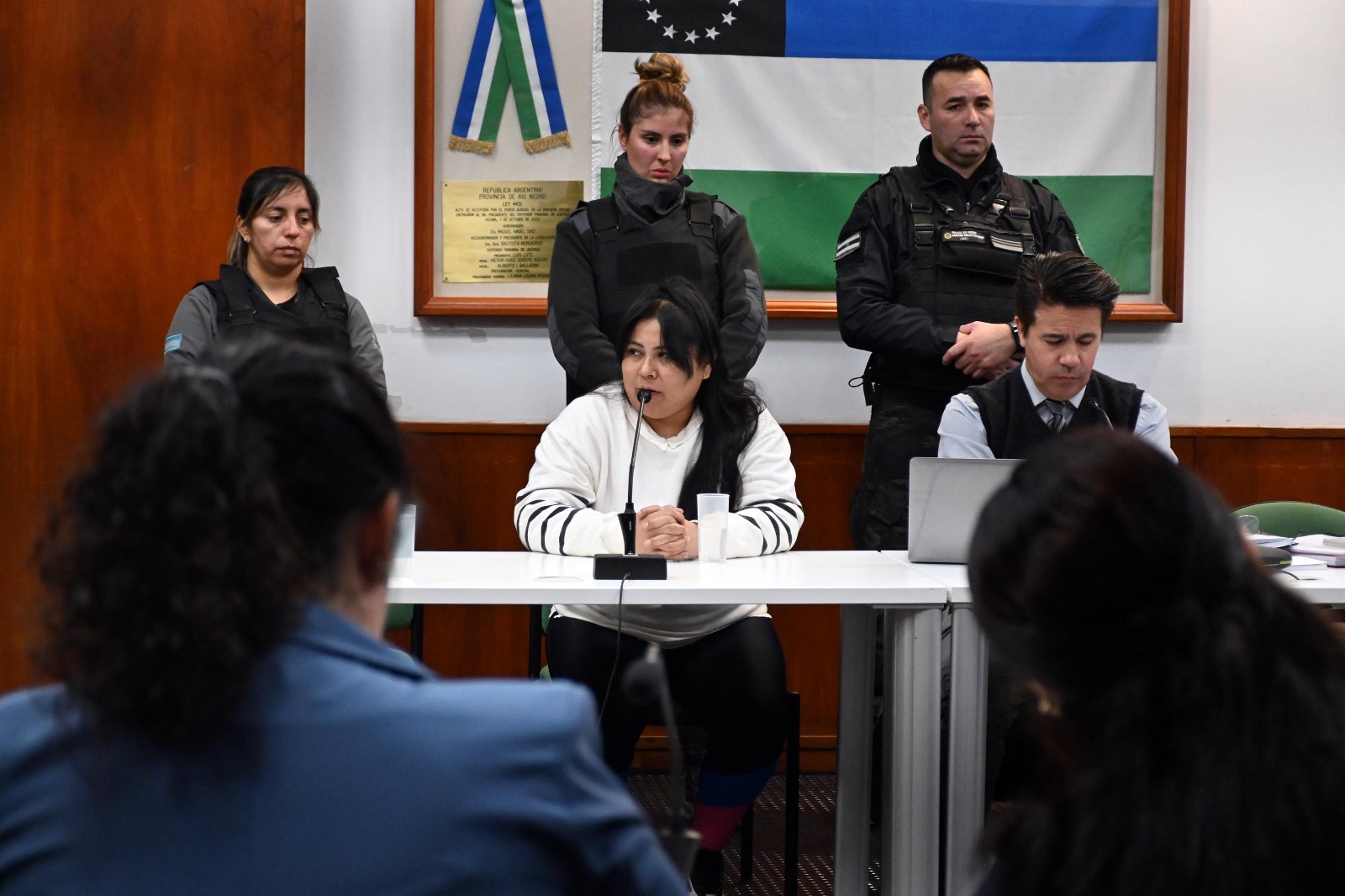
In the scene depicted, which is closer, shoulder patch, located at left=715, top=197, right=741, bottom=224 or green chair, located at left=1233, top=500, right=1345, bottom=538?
green chair, located at left=1233, top=500, right=1345, bottom=538

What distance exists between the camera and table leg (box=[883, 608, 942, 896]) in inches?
85.1

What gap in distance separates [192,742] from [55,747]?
8 cm

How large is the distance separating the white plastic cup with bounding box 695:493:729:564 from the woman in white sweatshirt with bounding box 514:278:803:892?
0.04 metres

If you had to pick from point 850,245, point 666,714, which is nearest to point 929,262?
point 850,245

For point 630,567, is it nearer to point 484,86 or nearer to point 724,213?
point 724,213

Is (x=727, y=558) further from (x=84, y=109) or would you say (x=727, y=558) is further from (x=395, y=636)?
(x=84, y=109)

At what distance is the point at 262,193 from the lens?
3.33 meters

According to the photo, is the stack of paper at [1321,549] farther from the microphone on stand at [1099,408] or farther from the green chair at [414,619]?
the green chair at [414,619]

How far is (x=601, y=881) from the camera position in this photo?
714 mm

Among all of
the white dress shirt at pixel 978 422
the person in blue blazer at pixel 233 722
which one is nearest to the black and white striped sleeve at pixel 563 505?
the white dress shirt at pixel 978 422

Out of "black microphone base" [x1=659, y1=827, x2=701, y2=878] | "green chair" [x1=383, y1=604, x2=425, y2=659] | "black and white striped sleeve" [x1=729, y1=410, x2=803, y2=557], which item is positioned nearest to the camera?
"black microphone base" [x1=659, y1=827, x2=701, y2=878]

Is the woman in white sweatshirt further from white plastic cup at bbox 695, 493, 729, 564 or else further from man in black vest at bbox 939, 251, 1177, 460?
man in black vest at bbox 939, 251, 1177, 460

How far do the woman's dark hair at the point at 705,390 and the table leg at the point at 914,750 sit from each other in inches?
22.1

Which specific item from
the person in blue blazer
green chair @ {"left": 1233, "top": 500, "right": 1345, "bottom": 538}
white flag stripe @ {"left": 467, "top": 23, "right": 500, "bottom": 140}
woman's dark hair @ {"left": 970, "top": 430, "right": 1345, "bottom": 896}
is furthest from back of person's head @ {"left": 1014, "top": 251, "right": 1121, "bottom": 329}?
the person in blue blazer
